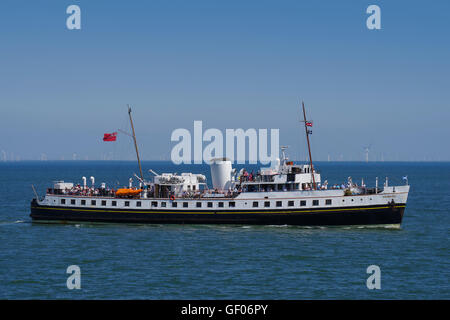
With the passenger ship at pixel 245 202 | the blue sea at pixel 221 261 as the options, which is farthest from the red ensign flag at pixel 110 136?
the blue sea at pixel 221 261

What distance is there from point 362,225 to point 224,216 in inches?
588

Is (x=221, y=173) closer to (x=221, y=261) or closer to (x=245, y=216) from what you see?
(x=245, y=216)

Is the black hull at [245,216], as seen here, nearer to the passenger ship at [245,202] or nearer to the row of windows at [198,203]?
the passenger ship at [245,202]

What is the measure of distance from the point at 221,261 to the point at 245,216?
641 inches

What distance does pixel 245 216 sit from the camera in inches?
2379

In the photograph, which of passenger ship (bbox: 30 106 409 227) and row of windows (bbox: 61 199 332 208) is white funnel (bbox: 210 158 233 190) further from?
row of windows (bbox: 61 199 332 208)

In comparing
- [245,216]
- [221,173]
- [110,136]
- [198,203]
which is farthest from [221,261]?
[110,136]

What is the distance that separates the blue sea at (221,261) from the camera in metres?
36.2

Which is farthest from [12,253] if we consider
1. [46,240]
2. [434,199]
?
[434,199]

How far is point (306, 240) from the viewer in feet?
174

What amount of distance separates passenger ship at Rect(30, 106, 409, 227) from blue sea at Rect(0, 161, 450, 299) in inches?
46.5

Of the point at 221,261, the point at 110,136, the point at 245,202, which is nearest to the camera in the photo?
the point at 221,261

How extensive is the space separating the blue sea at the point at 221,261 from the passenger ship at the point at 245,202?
3.88ft
